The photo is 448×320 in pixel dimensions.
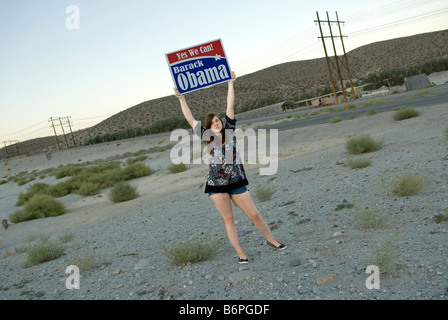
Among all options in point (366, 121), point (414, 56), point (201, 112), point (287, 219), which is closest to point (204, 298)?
point (287, 219)

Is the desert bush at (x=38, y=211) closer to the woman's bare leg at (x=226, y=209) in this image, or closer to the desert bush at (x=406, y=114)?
the woman's bare leg at (x=226, y=209)

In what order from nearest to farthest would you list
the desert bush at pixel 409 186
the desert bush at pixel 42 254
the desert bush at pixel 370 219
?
the desert bush at pixel 370 219
the desert bush at pixel 409 186
the desert bush at pixel 42 254

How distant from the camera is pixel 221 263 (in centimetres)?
605

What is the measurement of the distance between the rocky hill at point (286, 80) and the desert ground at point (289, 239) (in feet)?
267

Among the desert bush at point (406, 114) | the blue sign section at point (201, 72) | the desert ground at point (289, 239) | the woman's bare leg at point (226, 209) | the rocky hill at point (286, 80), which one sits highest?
the rocky hill at point (286, 80)

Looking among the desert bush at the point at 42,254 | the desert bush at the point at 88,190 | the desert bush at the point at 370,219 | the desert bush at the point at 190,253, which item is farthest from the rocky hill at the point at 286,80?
the desert bush at the point at 190,253

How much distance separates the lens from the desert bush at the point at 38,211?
15.9 metres

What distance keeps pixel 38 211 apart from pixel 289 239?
12452 mm

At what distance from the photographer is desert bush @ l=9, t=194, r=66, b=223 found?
1593 cm

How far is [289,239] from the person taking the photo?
6637mm

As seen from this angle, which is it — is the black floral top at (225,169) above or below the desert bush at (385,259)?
above

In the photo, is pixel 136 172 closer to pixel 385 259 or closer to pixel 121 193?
pixel 121 193

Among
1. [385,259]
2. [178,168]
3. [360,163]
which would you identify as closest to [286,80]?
[178,168]

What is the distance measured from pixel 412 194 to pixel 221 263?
3.63 m
